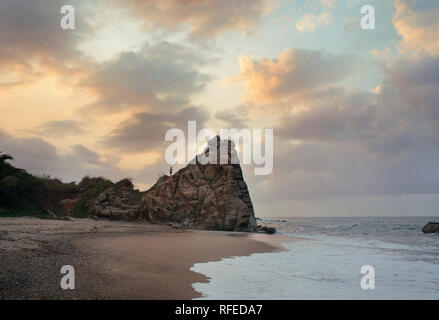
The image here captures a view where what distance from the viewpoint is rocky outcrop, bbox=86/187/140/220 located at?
118 feet

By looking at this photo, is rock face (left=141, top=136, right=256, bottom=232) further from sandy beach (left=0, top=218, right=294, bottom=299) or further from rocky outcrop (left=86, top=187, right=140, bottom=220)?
sandy beach (left=0, top=218, right=294, bottom=299)

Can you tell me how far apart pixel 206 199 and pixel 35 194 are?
1966cm

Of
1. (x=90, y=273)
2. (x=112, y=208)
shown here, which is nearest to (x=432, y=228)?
(x=112, y=208)

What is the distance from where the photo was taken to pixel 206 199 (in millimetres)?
38188

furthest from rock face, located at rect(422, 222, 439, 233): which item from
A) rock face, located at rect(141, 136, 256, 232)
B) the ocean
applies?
the ocean

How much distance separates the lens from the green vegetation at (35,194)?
25031 millimetres

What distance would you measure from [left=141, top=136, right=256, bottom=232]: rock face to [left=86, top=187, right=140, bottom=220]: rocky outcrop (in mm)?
1674

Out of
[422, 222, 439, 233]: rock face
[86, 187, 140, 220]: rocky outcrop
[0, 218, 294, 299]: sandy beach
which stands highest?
[0, 218, 294, 299]: sandy beach

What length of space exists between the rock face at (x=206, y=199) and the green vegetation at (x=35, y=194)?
9233mm

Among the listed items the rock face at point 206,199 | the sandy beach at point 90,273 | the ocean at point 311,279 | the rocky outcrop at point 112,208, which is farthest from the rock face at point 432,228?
the sandy beach at point 90,273

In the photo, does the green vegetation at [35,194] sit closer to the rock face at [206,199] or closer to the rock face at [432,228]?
the rock face at [206,199]

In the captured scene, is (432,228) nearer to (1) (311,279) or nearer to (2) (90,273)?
(1) (311,279)
